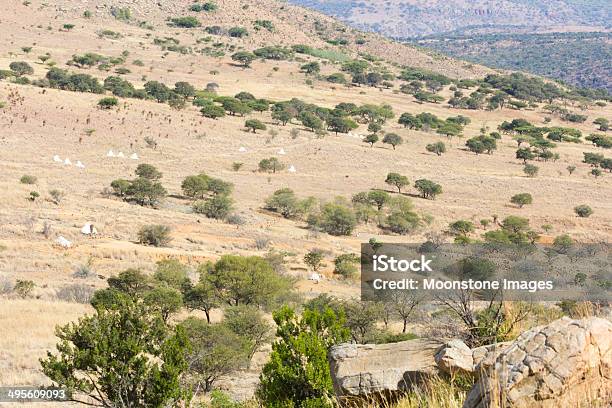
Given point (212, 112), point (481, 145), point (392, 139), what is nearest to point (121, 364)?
point (392, 139)

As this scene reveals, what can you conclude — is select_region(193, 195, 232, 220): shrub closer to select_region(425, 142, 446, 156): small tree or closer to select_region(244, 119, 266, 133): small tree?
select_region(244, 119, 266, 133): small tree

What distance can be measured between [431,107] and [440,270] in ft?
233

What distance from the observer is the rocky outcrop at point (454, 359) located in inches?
243

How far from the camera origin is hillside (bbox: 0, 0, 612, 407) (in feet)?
81.1

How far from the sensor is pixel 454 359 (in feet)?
20.5

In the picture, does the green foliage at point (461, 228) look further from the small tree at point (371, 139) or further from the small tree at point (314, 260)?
the small tree at point (371, 139)

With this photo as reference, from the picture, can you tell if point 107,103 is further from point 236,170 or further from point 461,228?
point 461,228

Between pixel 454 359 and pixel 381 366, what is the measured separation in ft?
3.74

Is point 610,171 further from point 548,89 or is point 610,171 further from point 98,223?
point 548,89

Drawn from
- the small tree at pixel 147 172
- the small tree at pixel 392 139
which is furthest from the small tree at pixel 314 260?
the small tree at pixel 392 139

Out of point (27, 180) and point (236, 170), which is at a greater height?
point (27, 180)

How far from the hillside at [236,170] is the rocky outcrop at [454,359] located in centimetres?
125

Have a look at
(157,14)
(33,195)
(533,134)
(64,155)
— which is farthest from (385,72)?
(33,195)

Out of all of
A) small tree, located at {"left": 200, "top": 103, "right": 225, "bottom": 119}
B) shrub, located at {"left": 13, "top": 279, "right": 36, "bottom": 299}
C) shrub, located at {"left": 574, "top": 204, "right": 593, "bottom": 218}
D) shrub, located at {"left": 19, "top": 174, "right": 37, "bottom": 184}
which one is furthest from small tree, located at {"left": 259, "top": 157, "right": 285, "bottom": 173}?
shrub, located at {"left": 13, "top": 279, "right": 36, "bottom": 299}
